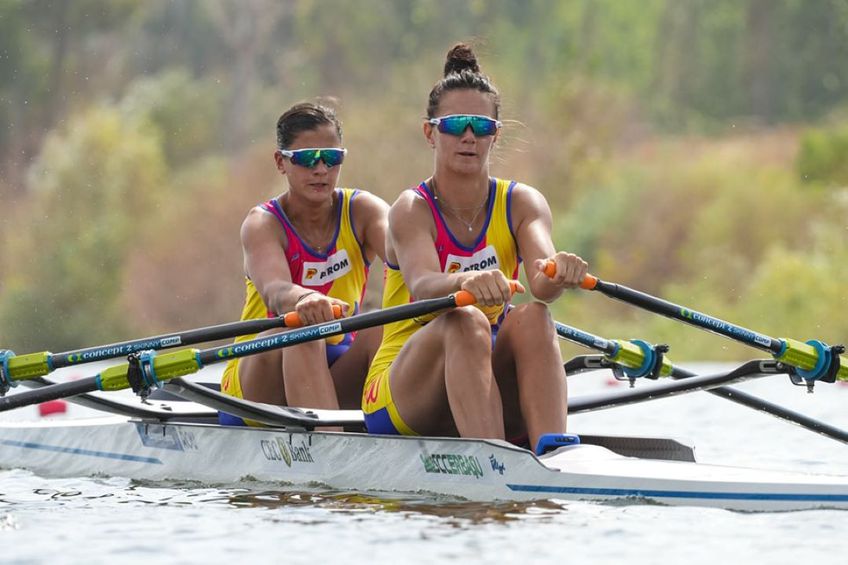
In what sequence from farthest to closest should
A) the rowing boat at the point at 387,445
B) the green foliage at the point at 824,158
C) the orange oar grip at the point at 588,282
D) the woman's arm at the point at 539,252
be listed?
the green foliage at the point at 824,158, the orange oar grip at the point at 588,282, the woman's arm at the point at 539,252, the rowing boat at the point at 387,445

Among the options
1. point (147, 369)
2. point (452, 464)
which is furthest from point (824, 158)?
point (452, 464)

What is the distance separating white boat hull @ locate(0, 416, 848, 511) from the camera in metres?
5.18

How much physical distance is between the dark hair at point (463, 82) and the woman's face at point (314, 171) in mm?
818

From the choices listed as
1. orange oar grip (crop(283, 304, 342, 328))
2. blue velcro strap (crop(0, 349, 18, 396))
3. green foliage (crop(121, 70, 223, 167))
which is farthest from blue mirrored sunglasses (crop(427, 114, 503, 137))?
green foliage (crop(121, 70, 223, 167))

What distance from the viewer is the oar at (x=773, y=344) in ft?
19.5

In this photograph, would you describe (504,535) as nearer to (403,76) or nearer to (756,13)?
(403,76)

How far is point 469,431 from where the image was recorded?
5.62 metres

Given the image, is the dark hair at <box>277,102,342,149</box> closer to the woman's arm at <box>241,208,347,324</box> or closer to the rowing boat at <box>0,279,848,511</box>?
the woman's arm at <box>241,208,347,324</box>

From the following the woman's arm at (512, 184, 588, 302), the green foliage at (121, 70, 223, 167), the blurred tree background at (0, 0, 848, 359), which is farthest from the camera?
the green foliage at (121, 70, 223, 167)

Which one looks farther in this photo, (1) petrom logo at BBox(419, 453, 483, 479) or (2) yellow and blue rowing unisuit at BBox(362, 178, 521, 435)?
(2) yellow and blue rowing unisuit at BBox(362, 178, 521, 435)

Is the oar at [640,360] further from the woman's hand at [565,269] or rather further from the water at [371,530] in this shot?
the water at [371,530]

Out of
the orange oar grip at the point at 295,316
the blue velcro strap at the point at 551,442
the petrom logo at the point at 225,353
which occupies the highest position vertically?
the orange oar grip at the point at 295,316

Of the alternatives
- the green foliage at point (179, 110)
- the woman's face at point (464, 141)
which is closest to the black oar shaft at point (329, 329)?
the woman's face at point (464, 141)

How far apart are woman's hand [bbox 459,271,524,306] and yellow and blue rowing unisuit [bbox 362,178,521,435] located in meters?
0.42
